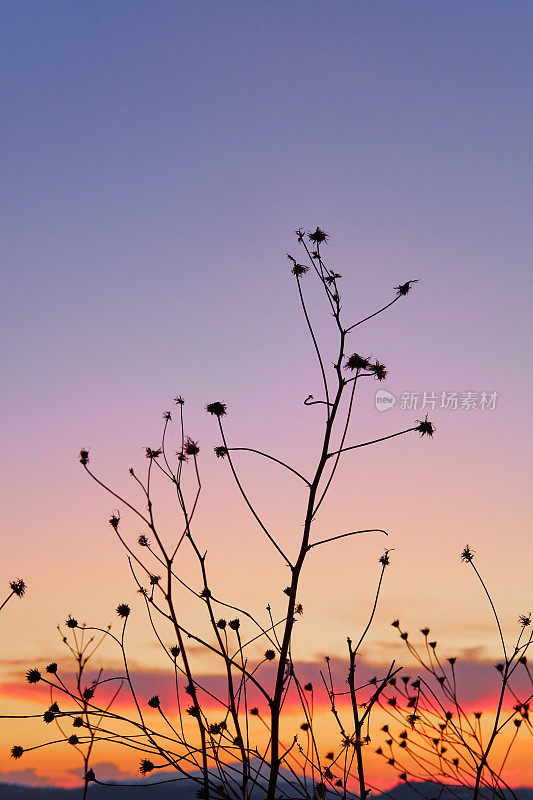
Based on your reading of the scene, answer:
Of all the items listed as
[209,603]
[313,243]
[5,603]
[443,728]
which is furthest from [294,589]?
[443,728]

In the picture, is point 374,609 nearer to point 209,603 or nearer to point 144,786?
point 209,603

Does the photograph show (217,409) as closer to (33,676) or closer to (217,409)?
(217,409)

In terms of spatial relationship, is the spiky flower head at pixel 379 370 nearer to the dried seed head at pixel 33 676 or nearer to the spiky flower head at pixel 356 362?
the spiky flower head at pixel 356 362

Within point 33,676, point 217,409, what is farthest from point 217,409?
point 33,676

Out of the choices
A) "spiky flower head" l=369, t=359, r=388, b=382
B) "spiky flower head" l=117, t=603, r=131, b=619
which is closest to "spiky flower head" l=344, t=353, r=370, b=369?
"spiky flower head" l=369, t=359, r=388, b=382

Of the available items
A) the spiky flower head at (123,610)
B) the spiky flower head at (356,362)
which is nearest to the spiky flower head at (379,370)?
the spiky flower head at (356,362)

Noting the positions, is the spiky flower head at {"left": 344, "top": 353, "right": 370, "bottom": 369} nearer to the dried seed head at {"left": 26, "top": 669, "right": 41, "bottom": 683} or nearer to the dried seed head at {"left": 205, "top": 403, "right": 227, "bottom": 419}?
the dried seed head at {"left": 205, "top": 403, "right": 227, "bottom": 419}

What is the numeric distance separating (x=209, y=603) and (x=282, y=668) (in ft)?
2.20

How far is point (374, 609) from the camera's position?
4.79 m

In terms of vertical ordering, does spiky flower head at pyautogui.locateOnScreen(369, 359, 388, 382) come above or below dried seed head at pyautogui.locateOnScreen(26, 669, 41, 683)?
above

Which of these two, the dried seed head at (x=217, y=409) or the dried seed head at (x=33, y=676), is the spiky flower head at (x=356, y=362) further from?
the dried seed head at (x=33, y=676)

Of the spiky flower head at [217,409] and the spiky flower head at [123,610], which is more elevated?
the spiky flower head at [217,409]

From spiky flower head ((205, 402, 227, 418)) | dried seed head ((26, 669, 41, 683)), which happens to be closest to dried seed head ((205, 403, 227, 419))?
spiky flower head ((205, 402, 227, 418))

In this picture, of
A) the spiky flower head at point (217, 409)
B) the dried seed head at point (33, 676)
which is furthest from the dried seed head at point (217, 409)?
the dried seed head at point (33, 676)
